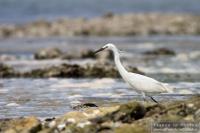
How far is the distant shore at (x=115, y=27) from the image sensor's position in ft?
199

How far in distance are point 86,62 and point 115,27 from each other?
29.0m

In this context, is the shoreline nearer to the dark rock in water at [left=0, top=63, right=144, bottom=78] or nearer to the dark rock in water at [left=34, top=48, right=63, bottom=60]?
the dark rock in water at [left=0, top=63, right=144, bottom=78]

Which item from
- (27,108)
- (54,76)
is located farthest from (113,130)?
(54,76)

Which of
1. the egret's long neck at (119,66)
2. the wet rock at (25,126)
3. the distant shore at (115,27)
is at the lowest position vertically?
the distant shore at (115,27)

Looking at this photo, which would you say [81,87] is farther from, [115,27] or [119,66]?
[115,27]

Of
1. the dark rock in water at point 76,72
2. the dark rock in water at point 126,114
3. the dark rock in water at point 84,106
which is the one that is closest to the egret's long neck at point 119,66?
the dark rock in water at point 84,106

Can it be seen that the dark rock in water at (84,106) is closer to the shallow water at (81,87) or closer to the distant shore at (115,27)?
the shallow water at (81,87)

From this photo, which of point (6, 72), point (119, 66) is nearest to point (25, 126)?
point (119, 66)

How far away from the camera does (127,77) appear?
17250 millimetres

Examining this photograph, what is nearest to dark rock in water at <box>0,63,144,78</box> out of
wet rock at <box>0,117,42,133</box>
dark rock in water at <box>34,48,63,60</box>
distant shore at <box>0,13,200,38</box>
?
dark rock in water at <box>34,48,63,60</box>

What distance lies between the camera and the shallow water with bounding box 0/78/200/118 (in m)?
18.5

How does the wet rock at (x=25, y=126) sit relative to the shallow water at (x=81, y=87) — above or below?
above

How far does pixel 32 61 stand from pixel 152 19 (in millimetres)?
31843

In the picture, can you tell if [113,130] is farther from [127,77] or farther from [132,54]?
[132,54]
